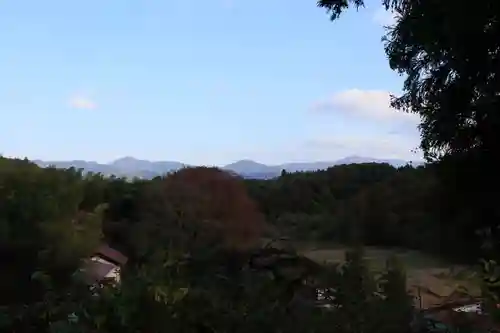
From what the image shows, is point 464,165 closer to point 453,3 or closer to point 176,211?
point 453,3

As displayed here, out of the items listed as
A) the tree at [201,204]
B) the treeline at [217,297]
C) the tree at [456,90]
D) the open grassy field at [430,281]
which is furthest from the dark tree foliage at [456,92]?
the tree at [201,204]

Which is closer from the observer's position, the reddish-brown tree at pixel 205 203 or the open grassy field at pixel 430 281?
the open grassy field at pixel 430 281

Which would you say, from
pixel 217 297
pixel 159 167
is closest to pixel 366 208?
pixel 159 167

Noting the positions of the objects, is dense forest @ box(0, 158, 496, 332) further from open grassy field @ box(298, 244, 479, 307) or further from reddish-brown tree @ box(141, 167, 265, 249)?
open grassy field @ box(298, 244, 479, 307)

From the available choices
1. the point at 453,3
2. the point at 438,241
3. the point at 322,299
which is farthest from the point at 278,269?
the point at 438,241

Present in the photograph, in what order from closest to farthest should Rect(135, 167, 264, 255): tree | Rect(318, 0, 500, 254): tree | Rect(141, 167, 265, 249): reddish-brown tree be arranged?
Rect(318, 0, 500, 254): tree
Rect(135, 167, 264, 255): tree
Rect(141, 167, 265, 249): reddish-brown tree

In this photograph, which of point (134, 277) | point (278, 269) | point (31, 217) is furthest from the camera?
point (31, 217)

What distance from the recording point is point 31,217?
7.52 metres

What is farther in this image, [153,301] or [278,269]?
[278,269]

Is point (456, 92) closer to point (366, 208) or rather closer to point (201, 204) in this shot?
point (201, 204)

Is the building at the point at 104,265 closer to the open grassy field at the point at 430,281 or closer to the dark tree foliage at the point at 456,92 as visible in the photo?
the open grassy field at the point at 430,281

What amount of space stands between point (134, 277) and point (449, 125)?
10.5 feet

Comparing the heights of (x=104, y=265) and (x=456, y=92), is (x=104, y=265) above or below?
below

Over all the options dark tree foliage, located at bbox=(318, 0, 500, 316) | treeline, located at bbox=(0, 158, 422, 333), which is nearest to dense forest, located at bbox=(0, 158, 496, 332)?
treeline, located at bbox=(0, 158, 422, 333)
